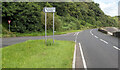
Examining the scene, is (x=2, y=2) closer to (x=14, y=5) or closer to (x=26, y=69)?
(x=14, y=5)

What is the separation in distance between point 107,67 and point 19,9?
27.0 m

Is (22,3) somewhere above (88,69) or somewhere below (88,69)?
above

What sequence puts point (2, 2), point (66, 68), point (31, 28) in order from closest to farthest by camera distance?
point (66, 68), point (2, 2), point (31, 28)

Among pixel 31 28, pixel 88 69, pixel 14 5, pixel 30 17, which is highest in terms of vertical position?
pixel 14 5

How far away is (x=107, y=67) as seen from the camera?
645cm

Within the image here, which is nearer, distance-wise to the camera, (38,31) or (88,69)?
(88,69)

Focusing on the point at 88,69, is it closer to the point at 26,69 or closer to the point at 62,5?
the point at 26,69

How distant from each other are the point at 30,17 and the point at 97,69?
88.6 feet

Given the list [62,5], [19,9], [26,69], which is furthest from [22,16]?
[62,5]

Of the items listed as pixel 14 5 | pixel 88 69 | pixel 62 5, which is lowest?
pixel 88 69

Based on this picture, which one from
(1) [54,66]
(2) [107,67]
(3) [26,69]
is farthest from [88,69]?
(3) [26,69]

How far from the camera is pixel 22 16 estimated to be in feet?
94.4

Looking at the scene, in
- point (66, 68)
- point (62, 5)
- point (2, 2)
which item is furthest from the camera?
point (62, 5)

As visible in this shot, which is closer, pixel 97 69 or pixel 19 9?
pixel 97 69
